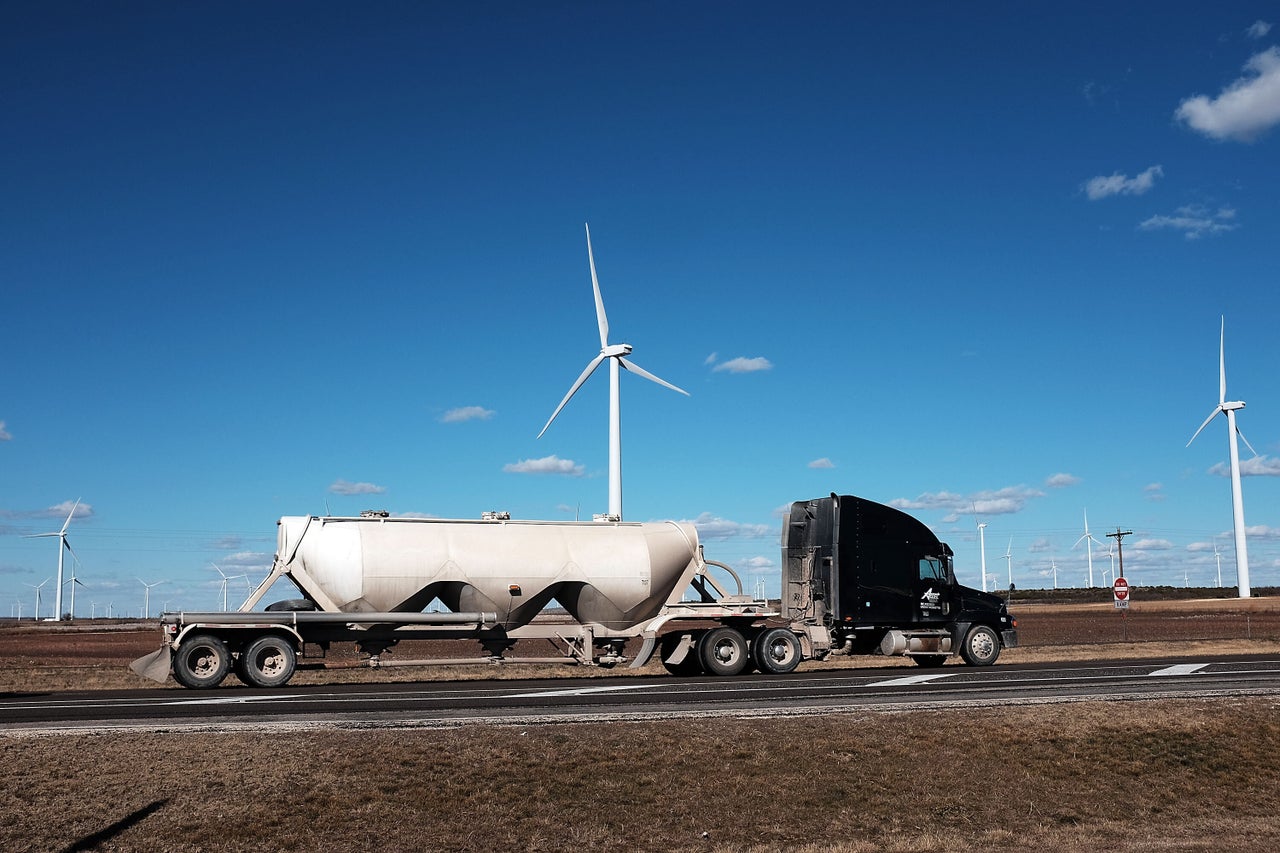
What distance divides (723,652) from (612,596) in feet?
10.2

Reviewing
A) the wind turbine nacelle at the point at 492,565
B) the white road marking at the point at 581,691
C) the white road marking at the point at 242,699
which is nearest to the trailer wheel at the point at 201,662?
the wind turbine nacelle at the point at 492,565

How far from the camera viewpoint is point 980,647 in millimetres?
29609

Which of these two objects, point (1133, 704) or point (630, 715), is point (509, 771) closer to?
point (630, 715)

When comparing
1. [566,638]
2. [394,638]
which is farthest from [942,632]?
[394,638]

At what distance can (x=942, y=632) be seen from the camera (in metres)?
29.5

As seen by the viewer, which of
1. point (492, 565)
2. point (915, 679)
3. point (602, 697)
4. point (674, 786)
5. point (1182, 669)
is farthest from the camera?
point (492, 565)

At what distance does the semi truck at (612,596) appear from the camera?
26.8 meters

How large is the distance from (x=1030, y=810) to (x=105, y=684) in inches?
909

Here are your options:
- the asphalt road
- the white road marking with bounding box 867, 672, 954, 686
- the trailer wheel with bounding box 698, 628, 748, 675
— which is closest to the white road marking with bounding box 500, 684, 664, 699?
the asphalt road

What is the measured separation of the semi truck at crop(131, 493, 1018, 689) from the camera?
26.8 m

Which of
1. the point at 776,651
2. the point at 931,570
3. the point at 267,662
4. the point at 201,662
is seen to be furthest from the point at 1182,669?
the point at 201,662

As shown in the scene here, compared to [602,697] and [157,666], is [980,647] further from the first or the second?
[157,666]

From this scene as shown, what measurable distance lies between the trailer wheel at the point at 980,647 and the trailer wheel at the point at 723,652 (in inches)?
238

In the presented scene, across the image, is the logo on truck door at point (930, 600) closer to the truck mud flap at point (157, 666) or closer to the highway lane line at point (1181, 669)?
the highway lane line at point (1181, 669)
